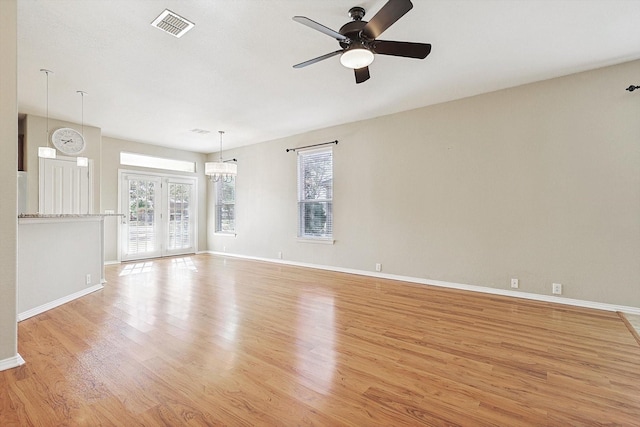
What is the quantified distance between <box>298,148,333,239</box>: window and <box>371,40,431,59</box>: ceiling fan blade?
11.5 feet

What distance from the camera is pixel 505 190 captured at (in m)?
4.17

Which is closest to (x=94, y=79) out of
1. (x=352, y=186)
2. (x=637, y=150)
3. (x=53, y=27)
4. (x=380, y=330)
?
(x=53, y=27)

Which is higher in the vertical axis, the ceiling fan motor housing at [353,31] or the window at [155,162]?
the ceiling fan motor housing at [353,31]

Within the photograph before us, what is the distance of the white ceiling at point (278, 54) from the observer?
2549 millimetres

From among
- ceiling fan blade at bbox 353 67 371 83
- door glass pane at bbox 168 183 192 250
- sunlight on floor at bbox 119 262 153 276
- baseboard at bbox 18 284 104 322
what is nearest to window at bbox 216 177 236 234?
door glass pane at bbox 168 183 192 250

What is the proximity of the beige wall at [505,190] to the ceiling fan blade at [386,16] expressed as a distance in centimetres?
281

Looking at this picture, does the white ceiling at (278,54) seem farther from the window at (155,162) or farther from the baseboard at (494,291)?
the baseboard at (494,291)

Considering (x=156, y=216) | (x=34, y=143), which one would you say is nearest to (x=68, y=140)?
(x=34, y=143)

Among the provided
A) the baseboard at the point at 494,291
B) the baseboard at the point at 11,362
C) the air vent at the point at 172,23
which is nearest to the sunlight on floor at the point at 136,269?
the baseboard at the point at 494,291

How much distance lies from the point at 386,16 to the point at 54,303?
4677mm

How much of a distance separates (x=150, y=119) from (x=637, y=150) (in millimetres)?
7138

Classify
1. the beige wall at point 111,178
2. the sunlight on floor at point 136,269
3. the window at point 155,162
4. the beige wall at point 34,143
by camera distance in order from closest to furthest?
the beige wall at point 34,143 → the sunlight on floor at point 136,269 → the beige wall at point 111,178 → the window at point 155,162

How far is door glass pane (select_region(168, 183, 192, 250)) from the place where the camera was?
7.84 m

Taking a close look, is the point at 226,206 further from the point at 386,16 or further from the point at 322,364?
the point at 386,16
